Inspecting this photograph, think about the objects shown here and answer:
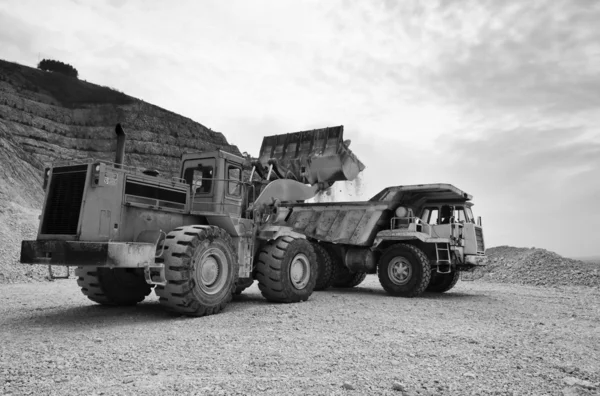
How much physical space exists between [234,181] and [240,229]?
977 millimetres

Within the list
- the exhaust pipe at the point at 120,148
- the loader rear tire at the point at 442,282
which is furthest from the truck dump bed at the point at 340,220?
the exhaust pipe at the point at 120,148

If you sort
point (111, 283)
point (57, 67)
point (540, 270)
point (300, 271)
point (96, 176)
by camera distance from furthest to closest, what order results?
point (57, 67)
point (540, 270)
point (300, 271)
point (111, 283)
point (96, 176)

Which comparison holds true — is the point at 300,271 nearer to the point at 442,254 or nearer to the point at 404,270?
the point at 404,270

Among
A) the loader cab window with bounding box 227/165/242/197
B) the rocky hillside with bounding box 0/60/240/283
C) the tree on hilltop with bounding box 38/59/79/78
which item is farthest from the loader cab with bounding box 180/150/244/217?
the tree on hilltop with bounding box 38/59/79/78

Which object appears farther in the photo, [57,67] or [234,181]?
[57,67]

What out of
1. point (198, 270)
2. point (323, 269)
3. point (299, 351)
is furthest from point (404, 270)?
point (299, 351)

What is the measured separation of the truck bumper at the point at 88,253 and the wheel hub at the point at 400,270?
7.07 metres

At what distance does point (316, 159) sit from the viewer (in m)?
13.9

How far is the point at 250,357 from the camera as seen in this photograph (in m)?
5.59

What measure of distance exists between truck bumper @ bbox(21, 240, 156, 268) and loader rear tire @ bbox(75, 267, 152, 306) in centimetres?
160

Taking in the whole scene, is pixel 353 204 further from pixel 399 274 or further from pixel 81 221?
pixel 81 221

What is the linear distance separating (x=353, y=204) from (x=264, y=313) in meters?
6.03

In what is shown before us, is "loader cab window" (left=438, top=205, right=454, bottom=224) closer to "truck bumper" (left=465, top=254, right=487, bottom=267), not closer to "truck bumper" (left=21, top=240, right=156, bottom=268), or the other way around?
"truck bumper" (left=465, top=254, right=487, bottom=267)

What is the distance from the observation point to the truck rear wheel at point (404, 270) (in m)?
12.4
